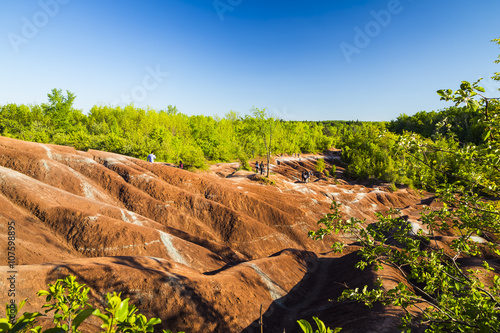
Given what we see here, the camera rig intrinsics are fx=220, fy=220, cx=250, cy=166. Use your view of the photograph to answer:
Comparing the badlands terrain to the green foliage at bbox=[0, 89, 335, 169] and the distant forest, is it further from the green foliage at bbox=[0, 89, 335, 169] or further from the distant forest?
the green foliage at bbox=[0, 89, 335, 169]

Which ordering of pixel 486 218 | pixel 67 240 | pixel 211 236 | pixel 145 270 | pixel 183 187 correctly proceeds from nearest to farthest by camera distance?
1. pixel 486 218
2. pixel 145 270
3. pixel 67 240
4. pixel 211 236
5. pixel 183 187

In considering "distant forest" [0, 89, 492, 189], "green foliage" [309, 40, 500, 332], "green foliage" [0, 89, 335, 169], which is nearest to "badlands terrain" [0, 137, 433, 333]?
"green foliage" [309, 40, 500, 332]

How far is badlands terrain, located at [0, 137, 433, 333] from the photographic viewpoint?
8.94 metres

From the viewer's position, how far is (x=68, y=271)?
8086mm

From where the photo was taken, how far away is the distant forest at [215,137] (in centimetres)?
780

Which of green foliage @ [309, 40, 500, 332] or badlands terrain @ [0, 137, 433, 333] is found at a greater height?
green foliage @ [309, 40, 500, 332]

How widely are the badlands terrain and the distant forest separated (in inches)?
302

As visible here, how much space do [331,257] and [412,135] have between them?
1850 cm

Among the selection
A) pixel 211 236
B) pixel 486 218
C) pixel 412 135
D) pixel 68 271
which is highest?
pixel 412 135

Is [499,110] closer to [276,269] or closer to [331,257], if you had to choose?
[276,269]

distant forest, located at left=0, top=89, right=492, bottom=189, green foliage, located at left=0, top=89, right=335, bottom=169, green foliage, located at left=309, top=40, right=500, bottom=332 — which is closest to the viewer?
green foliage, located at left=309, top=40, right=500, bottom=332

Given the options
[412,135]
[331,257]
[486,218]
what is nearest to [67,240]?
[412,135]

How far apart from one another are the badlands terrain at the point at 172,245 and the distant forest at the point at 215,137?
767 centimetres

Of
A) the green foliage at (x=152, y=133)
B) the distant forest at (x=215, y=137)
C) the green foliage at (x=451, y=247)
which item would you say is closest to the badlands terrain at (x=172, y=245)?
the green foliage at (x=451, y=247)
